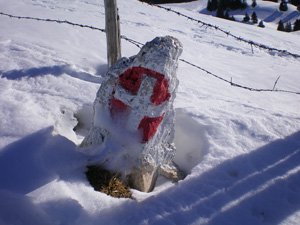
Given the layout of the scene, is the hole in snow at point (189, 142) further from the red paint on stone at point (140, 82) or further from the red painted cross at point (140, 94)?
the red paint on stone at point (140, 82)

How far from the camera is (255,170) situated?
12.1ft

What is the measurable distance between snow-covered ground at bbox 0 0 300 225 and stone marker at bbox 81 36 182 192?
0.23 m

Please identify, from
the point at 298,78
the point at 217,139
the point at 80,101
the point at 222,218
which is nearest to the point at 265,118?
the point at 217,139

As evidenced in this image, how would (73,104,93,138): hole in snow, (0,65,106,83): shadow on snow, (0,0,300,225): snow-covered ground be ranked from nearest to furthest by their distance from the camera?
1. (0,0,300,225): snow-covered ground
2. (73,104,93,138): hole in snow
3. (0,65,106,83): shadow on snow

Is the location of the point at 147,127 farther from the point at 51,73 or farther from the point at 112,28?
the point at 51,73

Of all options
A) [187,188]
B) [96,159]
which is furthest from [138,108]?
[187,188]

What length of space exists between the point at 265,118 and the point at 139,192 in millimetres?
2234

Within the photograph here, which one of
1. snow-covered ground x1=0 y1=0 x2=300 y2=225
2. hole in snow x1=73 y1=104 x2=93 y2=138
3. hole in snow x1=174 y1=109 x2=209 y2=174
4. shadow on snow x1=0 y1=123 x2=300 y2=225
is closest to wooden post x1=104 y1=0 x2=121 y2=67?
snow-covered ground x1=0 y1=0 x2=300 y2=225

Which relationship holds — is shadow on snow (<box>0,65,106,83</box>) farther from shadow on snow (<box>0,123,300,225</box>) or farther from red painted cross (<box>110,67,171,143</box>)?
red painted cross (<box>110,67,171,143</box>)

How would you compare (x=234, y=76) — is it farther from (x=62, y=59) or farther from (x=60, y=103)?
(x=60, y=103)

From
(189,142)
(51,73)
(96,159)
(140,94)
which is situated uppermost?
(140,94)

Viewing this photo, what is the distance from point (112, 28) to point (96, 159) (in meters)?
2.16

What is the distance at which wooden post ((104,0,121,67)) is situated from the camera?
4.68 m

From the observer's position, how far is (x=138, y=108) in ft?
10.3
